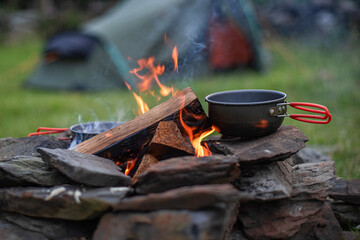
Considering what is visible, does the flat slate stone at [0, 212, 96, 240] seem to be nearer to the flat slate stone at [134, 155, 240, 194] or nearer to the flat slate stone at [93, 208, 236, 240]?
the flat slate stone at [93, 208, 236, 240]

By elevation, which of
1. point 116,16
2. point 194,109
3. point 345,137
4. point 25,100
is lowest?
point 345,137

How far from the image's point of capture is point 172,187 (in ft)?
5.74

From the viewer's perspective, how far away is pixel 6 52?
11930mm

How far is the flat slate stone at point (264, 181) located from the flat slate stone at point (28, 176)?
938 millimetres

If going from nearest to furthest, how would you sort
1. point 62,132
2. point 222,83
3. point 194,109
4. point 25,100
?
point 194,109 → point 62,132 → point 25,100 → point 222,83

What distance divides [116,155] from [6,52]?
11284 millimetres

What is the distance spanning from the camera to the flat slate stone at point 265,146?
1945 millimetres

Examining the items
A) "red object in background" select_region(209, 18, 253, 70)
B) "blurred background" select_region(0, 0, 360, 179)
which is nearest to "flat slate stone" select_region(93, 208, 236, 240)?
"blurred background" select_region(0, 0, 360, 179)

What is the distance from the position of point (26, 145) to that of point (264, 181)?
60.0 inches

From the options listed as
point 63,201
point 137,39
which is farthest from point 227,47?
point 63,201

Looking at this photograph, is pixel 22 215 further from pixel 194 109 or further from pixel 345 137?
pixel 345 137

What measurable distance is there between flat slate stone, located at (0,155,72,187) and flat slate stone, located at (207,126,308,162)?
872 mm

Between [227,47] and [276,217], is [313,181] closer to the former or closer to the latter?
[276,217]

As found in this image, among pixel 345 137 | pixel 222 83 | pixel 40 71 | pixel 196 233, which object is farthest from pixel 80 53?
pixel 196 233
